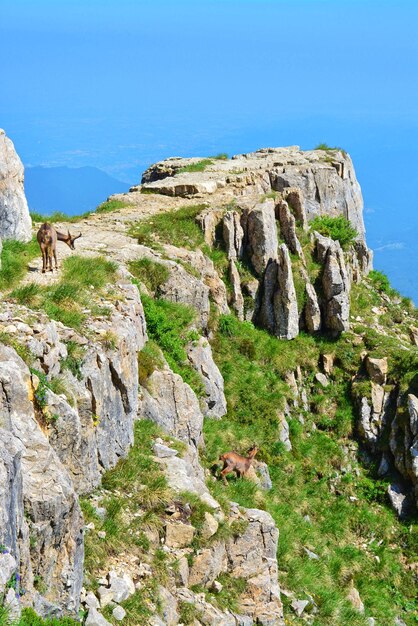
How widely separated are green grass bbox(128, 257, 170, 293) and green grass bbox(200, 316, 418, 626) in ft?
13.0

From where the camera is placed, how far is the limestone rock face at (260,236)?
31344 mm

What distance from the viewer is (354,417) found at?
100ft

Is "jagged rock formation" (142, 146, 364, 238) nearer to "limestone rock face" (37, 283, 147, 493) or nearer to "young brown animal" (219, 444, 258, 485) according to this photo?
"young brown animal" (219, 444, 258, 485)

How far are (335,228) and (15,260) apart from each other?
20761 millimetres

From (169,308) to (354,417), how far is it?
977cm

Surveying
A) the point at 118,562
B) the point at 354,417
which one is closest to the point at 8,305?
the point at 118,562

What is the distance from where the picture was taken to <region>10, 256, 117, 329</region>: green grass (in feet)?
57.0

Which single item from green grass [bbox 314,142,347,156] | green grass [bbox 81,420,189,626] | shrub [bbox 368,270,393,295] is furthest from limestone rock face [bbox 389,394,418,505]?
green grass [bbox 314,142,347,156]

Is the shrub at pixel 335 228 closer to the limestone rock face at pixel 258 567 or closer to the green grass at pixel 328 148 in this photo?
the green grass at pixel 328 148

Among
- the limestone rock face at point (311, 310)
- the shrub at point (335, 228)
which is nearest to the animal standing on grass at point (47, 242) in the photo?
the limestone rock face at point (311, 310)

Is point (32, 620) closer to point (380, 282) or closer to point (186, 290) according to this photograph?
point (186, 290)

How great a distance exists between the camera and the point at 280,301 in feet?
103

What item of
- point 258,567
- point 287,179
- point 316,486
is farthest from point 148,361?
point 287,179

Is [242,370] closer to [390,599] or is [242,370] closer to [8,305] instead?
[390,599]
